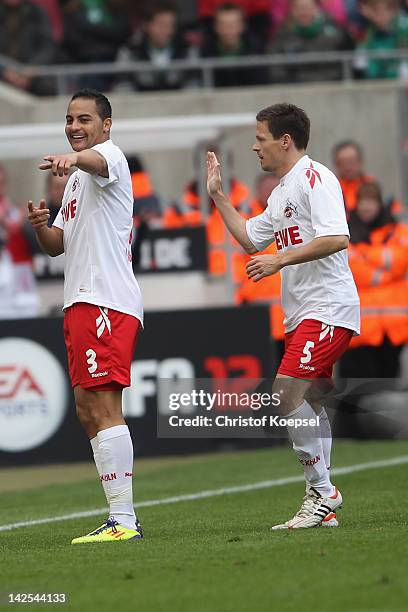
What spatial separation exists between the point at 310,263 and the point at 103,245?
1.10 meters

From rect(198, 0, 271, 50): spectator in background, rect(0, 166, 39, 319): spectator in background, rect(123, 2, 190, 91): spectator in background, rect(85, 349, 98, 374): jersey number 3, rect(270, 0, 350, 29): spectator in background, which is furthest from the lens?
rect(270, 0, 350, 29): spectator in background

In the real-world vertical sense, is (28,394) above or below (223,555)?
above

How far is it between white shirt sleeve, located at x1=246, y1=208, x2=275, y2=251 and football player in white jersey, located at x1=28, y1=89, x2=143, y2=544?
2.73ft

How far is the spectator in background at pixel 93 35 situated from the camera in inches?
704

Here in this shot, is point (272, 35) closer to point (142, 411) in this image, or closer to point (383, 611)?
point (142, 411)

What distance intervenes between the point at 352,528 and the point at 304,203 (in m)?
1.70

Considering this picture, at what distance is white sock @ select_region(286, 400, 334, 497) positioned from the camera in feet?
24.8

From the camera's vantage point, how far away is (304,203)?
7.55 meters

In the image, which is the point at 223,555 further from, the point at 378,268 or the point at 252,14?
the point at 252,14

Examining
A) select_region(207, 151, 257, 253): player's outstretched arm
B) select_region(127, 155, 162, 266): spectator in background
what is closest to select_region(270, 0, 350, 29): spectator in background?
select_region(127, 155, 162, 266): spectator in background

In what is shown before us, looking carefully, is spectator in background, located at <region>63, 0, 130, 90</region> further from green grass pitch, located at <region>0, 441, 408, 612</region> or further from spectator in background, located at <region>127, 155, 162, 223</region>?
green grass pitch, located at <region>0, 441, 408, 612</region>

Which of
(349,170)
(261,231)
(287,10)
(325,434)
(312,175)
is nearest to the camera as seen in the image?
(312,175)

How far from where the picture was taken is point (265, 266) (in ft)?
23.7

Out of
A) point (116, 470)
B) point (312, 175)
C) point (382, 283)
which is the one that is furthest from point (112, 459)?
point (382, 283)
